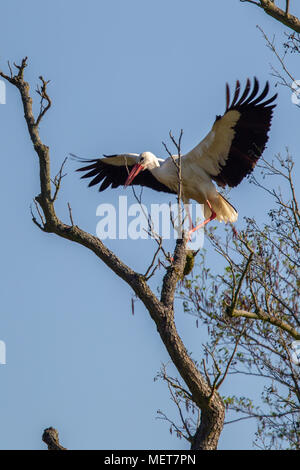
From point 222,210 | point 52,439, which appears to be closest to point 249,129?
point 222,210

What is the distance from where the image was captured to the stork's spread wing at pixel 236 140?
838 centimetres

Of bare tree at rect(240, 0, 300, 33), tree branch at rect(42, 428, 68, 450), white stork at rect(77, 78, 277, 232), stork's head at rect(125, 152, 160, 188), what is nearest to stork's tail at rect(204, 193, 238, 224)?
white stork at rect(77, 78, 277, 232)

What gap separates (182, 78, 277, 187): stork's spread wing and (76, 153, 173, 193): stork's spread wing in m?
0.82

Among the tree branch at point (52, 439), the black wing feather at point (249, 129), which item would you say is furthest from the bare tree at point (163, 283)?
the black wing feather at point (249, 129)

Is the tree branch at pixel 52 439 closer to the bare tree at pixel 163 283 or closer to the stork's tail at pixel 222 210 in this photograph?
the bare tree at pixel 163 283

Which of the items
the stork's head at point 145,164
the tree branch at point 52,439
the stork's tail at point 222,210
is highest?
the stork's head at point 145,164

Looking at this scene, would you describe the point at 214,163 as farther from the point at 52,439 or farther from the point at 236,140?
the point at 52,439

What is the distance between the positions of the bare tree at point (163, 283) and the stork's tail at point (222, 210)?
2.96 m

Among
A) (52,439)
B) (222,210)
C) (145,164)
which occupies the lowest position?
(52,439)

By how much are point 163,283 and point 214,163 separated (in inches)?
131

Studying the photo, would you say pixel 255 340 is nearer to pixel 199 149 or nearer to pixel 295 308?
pixel 295 308

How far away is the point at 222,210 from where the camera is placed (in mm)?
9414

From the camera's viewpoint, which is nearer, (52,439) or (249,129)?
(52,439)
